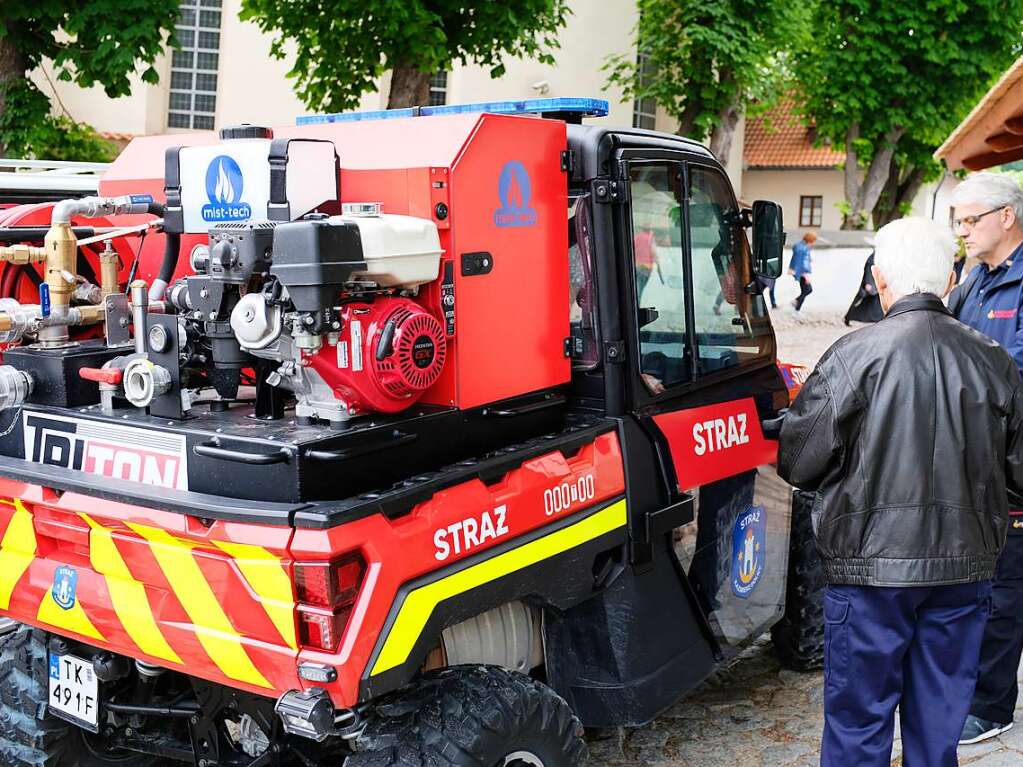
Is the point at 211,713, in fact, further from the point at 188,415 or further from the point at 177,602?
the point at 188,415

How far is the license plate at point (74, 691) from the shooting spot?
11.1ft

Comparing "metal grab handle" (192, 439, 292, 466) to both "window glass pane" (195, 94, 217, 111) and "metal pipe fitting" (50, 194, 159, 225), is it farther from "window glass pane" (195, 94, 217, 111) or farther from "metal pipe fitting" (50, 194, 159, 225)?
"window glass pane" (195, 94, 217, 111)

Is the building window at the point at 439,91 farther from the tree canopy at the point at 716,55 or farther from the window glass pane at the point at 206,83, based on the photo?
the window glass pane at the point at 206,83

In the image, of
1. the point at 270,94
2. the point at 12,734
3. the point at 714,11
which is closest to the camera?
the point at 12,734

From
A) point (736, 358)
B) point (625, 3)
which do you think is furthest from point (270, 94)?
point (736, 358)

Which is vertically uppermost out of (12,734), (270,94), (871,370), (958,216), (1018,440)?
(270,94)

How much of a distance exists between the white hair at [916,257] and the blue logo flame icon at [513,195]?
997 mm

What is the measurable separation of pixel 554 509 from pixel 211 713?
1.13 m

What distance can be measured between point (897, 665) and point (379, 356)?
1.67 m

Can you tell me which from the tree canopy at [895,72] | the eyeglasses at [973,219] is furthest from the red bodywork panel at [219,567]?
the tree canopy at [895,72]

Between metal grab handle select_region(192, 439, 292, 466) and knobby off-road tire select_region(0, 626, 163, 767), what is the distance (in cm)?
110

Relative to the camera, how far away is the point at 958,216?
4.50 meters

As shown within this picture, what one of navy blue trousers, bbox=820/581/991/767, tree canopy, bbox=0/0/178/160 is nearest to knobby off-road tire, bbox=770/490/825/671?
navy blue trousers, bbox=820/581/991/767

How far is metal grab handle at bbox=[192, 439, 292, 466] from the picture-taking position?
9.12ft
